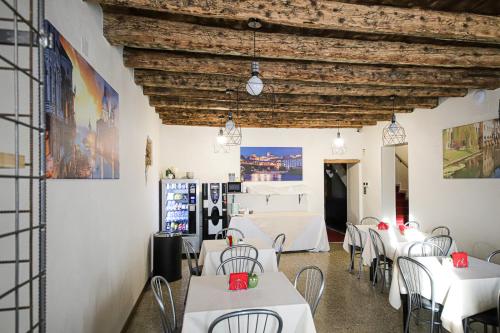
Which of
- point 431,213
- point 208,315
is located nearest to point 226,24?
point 208,315

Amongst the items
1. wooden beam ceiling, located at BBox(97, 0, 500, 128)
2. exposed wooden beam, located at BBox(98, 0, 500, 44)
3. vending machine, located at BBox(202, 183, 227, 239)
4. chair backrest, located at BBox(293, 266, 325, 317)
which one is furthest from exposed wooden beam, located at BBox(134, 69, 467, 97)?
vending machine, located at BBox(202, 183, 227, 239)

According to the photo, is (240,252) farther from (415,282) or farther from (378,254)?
(378,254)

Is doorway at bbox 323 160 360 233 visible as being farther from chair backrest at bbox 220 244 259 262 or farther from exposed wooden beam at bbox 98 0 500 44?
exposed wooden beam at bbox 98 0 500 44

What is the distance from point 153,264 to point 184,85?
10.1 feet

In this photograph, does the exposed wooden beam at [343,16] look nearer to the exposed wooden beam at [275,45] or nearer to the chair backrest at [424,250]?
the exposed wooden beam at [275,45]

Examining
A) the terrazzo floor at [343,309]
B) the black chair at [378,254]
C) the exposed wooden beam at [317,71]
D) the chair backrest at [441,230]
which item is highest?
the exposed wooden beam at [317,71]

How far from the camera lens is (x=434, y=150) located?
18.3 feet

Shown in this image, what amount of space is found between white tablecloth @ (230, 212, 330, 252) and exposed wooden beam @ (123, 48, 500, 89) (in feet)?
12.1

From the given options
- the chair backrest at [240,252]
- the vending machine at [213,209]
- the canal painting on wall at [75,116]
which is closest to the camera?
the canal painting on wall at [75,116]

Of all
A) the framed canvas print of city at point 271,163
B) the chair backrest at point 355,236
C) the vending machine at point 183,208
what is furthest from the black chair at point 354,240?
the vending machine at point 183,208

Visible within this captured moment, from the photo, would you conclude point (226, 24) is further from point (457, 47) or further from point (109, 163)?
point (457, 47)

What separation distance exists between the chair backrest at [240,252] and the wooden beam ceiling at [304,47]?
7.19 feet

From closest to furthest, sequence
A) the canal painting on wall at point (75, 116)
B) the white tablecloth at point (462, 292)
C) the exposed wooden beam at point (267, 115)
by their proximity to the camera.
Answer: the canal painting on wall at point (75, 116), the white tablecloth at point (462, 292), the exposed wooden beam at point (267, 115)

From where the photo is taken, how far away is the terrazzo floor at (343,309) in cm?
346
